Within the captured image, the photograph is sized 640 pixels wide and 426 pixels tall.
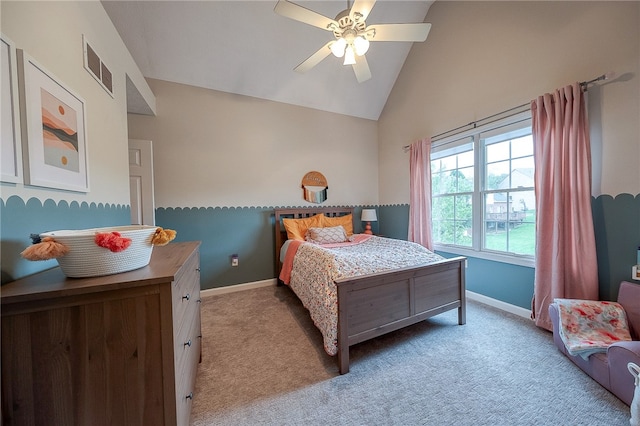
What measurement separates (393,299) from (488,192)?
187 centimetres

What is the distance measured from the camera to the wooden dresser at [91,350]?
2.25ft

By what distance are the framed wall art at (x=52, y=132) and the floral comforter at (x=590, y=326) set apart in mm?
3172

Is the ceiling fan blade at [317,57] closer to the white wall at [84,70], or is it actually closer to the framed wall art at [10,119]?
the white wall at [84,70]

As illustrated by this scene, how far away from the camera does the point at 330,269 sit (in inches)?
71.4

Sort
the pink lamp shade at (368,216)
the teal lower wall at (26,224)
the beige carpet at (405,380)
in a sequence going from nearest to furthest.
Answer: the teal lower wall at (26,224) → the beige carpet at (405,380) → the pink lamp shade at (368,216)

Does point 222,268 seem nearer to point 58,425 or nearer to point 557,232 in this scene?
point 58,425

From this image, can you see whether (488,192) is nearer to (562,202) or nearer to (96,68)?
(562,202)

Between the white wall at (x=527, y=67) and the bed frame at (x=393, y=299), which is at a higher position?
the white wall at (x=527, y=67)

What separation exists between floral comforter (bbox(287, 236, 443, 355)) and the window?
896 millimetres

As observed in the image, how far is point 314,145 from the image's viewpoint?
372 centimetres

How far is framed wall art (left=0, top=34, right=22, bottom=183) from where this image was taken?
835 mm

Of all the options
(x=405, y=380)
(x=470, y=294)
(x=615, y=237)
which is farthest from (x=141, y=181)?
(x=615, y=237)

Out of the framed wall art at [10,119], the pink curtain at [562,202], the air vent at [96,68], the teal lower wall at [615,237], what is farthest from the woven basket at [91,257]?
the teal lower wall at [615,237]

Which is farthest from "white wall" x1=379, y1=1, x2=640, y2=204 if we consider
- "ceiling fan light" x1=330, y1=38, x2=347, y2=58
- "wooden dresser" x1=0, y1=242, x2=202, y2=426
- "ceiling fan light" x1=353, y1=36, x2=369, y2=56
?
"wooden dresser" x1=0, y1=242, x2=202, y2=426
